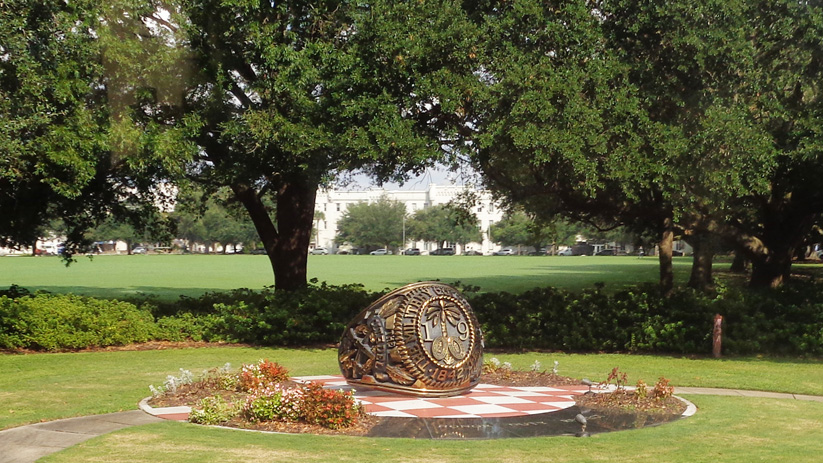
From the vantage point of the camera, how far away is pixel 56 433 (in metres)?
11.1

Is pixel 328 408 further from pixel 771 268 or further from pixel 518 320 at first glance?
pixel 771 268

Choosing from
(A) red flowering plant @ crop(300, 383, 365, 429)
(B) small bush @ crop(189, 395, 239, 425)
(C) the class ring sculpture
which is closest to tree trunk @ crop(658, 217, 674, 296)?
(C) the class ring sculpture

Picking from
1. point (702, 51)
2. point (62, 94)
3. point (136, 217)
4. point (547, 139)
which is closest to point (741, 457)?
point (547, 139)

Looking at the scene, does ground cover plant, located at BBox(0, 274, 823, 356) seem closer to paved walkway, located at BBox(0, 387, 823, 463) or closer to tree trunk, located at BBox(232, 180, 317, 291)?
tree trunk, located at BBox(232, 180, 317, 291)

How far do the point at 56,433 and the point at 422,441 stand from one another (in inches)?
183

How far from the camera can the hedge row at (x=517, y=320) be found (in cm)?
2161

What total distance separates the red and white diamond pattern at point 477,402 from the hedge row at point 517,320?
7540 millimetres

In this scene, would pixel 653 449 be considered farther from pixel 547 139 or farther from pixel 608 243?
pixel 608 243

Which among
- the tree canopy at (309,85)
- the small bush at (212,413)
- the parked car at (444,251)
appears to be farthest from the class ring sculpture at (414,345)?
the parked car at (444,251)

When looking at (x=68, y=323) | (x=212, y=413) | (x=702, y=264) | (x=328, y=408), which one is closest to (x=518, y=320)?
(x=702, y=264)

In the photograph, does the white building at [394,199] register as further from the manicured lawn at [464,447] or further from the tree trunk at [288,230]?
the manicured lawn at [464,447]

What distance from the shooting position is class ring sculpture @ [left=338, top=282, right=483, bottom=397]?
42.2 feet

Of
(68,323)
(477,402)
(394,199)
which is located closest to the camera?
(477,402)

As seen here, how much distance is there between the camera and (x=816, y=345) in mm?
21250
